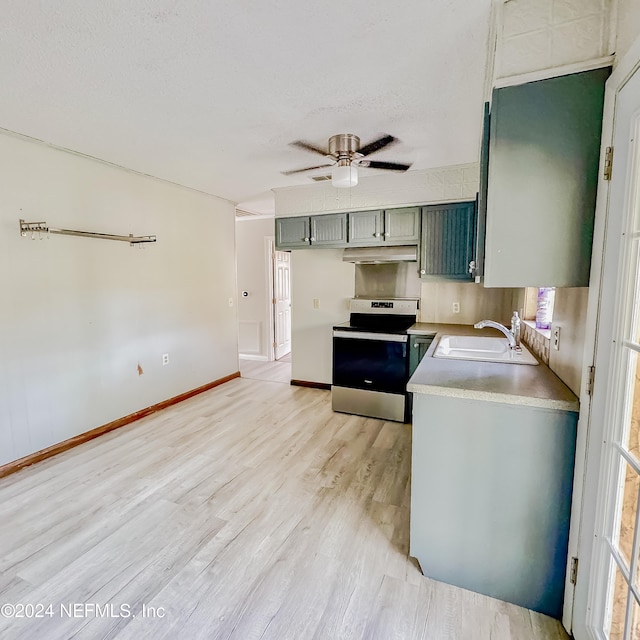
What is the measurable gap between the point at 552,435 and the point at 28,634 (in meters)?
2.12

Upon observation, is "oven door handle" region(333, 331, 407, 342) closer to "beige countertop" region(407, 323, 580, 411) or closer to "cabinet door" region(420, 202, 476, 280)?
"cabinet door" region(420, 202, 476, 280)

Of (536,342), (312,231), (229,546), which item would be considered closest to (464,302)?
(536,342)

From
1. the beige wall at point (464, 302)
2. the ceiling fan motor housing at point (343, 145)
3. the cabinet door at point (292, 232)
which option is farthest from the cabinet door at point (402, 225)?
the ceiling fan motor housing at point (343, 145)

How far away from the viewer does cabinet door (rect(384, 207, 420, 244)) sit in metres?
3.41

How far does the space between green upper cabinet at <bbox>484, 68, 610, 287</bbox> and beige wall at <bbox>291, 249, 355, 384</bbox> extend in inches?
108

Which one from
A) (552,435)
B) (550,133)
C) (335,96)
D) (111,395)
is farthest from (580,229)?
(111,395)

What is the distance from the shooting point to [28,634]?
1.33 metres

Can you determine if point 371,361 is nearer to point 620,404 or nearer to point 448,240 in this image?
point 448,240

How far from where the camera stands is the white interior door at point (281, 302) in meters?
5.79

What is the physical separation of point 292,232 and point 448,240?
165 cm

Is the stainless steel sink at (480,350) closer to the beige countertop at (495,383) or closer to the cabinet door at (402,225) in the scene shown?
the beige countertop at (495,383)

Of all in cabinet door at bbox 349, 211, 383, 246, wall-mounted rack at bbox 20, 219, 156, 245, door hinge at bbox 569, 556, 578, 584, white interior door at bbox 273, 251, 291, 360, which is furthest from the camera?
white interior door at bbox 273, 251, 291, 360

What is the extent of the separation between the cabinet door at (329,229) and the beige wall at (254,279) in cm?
191

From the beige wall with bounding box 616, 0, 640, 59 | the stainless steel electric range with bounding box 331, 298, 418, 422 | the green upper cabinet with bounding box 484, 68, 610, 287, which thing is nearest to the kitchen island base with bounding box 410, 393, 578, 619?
the green upper cabinet with bounding box 484, 68, 610, 287
